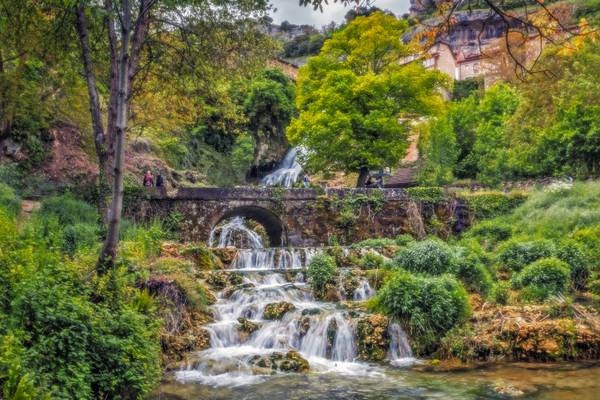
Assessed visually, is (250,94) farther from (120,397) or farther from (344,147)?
(120,397)

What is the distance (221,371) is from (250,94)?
31.0 m

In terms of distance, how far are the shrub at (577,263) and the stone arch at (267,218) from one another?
11.3 m

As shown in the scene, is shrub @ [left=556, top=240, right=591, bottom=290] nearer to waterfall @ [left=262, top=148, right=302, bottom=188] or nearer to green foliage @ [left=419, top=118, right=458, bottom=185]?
green foliage @ [left=419, top=118, right=458, bottom=185]

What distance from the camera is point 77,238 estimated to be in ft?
44.2

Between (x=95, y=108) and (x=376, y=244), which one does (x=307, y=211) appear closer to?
(x=376, y=244)

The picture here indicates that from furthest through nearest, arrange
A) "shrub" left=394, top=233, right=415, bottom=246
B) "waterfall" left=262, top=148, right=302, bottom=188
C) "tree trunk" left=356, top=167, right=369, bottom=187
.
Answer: "waterfall" left=262, top=148, right=302, bottom=188, "tree trunk" left=356, top=167, right=369, bottom=187, "shrub" left=394, top=233, right=415, bottom=246

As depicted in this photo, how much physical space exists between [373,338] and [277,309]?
260 centimetres

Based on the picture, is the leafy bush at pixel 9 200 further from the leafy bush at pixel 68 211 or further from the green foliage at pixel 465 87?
the green foliage at pixel 465 87

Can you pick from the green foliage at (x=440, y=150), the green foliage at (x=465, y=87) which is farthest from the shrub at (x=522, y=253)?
the green foliage at (x=465, y=87)

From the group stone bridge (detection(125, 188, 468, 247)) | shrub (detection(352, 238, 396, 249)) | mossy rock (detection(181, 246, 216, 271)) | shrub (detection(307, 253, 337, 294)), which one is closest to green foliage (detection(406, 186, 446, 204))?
stone bridge (detection(125, 188, 468, 247))

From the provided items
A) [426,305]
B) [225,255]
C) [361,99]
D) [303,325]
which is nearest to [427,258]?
[426,305]

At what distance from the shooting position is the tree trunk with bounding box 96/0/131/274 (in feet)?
26.8

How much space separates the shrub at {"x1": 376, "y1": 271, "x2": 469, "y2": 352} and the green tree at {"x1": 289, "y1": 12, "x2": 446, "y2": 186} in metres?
14.8

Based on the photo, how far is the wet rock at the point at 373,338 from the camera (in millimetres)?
10898
